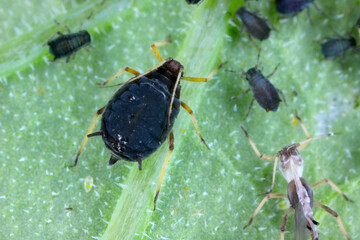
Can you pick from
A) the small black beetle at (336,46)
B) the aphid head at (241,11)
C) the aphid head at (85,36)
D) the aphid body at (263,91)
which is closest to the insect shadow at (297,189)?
A: the aphid body at (263,91)

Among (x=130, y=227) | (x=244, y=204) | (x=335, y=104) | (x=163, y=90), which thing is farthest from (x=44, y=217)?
(x=335, y=104)

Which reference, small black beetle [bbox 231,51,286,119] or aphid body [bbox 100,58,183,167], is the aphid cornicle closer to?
aphid body [bbox 100,58,183,167]

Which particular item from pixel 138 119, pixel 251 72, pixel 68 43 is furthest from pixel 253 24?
pixel 68 43

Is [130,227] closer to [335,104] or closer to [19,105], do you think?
[19,105]

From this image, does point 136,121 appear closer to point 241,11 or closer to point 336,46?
point 241,11

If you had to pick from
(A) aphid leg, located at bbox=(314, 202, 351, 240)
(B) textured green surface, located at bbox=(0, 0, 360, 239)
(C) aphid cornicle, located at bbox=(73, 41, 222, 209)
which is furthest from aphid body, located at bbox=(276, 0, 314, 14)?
(A) aphid leg, located at bbox=(314, 202, 351, 240)

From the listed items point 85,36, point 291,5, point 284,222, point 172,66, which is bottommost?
point 284,222
